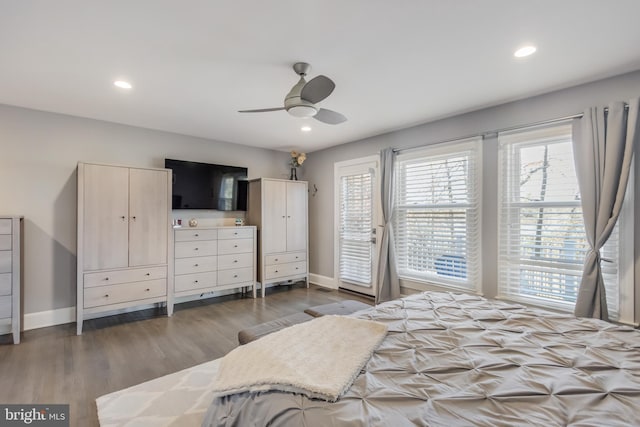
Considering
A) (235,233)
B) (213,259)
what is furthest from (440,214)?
(213,259)

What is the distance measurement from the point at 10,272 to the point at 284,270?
331 centimetres

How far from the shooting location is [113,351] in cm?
A: 287

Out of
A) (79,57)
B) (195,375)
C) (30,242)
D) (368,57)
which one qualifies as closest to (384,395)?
(195,375)

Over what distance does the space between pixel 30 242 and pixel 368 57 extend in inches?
165

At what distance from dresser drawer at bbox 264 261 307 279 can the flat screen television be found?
45.0 inches

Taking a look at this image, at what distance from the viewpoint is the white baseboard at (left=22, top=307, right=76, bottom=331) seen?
340 centimetres

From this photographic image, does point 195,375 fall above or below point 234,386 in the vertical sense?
below

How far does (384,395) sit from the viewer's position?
3.63 feet

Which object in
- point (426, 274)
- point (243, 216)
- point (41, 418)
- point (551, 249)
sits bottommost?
point (41, 418)

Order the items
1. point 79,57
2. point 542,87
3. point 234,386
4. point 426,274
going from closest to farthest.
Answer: point 234,386, point 79,57, point 542,87, point 426,274

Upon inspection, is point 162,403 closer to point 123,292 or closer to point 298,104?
point 123,292

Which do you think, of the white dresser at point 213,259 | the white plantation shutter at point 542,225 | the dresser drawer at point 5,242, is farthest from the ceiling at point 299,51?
the white dresser at point 213,259

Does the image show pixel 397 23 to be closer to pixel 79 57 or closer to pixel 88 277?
pixel 79 57

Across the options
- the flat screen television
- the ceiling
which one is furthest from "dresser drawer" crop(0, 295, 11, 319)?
the ceiling
